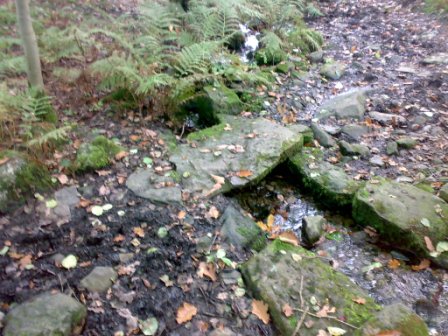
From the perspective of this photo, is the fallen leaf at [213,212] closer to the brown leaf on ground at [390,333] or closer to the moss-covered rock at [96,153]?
the moss-covered rock at [96,153]

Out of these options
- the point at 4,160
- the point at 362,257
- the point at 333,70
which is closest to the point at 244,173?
the point at 362,257

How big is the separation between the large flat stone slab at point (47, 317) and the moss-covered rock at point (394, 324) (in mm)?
1969

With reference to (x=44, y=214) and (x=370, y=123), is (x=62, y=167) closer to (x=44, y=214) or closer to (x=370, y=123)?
(x=44, y=214)

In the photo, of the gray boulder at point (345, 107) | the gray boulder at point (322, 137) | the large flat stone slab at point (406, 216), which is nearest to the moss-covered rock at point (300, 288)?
the large flat stone slab at point (406, 216)

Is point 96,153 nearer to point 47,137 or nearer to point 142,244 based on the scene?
point 47,137

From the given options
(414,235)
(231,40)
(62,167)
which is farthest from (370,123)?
(62,167)

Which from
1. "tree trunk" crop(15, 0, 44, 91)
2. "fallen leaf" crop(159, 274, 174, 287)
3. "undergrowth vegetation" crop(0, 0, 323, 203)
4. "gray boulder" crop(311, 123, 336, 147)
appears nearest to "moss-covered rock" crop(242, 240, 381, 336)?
"fallen leaf" crop(159, 274, 174, 287)

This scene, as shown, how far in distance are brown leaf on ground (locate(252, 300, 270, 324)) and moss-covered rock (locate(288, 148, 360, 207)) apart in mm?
1734

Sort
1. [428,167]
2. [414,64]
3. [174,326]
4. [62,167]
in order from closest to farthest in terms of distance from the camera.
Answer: [174,326], [62,167], [428,167], [414,64]

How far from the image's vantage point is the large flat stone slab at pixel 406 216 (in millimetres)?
3754

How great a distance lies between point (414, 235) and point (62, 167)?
3.59 meters

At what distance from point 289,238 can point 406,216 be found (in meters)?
1.23

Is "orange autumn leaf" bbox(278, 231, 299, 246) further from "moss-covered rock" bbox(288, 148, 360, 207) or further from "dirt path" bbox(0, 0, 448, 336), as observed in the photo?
"moss-covered rock" bbox(288, 148, 360, 207)

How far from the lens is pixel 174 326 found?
284 cm
